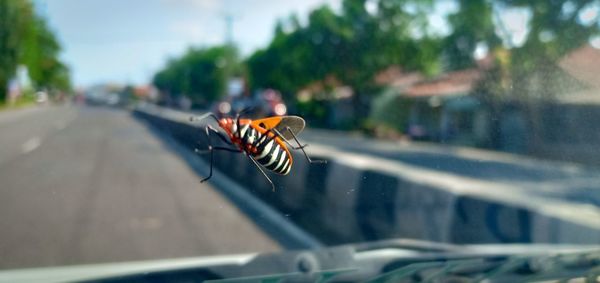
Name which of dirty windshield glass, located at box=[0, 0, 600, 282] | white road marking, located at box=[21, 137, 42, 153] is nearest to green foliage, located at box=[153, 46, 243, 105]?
dirty windshield glass, located at box=[0, 0, 600, 282]

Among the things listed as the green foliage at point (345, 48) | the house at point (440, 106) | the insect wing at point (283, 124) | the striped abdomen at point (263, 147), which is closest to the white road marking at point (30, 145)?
the green foliage at point (345, 48)

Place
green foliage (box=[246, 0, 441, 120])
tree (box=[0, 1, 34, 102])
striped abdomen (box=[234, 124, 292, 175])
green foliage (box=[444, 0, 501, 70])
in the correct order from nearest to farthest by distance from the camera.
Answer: striped abdomen (box=[234, 124, 292, 175]) < tree (box=[0, 1, 34, 102]) < green foliage (box=[444, 0, 501, 70]) < green foliage (box=[246, 0, 441, 120])

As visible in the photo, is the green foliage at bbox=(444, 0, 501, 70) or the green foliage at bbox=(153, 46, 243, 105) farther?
the green foliage at bbox=(153, 46, 243, 105)

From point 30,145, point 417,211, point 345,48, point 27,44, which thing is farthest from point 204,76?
point 30,145

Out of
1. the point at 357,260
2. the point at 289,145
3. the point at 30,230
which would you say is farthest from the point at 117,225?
the point at 289,145

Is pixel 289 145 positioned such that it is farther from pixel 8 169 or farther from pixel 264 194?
pixel 8 169

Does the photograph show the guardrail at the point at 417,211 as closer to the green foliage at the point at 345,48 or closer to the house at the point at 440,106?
the house at the point at 440,106

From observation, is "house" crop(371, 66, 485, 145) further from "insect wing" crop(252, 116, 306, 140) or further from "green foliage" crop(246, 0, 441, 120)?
"insect wing" crop(252, 116, 306, 140)

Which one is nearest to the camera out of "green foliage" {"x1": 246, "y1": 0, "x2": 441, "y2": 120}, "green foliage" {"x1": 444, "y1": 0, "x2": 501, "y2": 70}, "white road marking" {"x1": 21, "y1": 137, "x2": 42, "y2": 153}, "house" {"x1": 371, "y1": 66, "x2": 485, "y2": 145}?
Answer: "house" {"x1": 371, "y1": 66, "x2": 485, "y2": 145}
